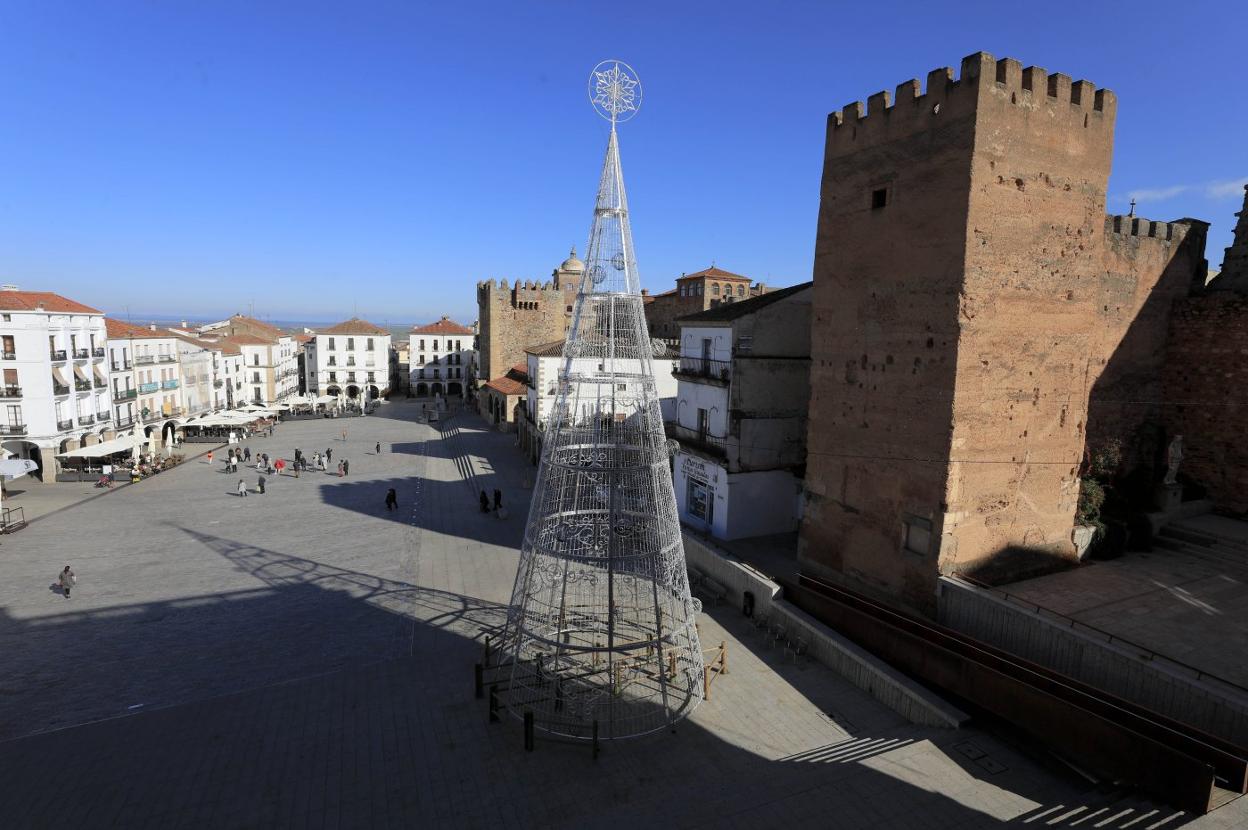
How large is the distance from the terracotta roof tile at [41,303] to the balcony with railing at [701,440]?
29108 mm

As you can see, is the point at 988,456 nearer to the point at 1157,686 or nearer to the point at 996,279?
the point at 996,279

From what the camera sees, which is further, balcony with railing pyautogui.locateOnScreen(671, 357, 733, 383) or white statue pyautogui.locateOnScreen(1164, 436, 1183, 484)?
balcony with railing pyautogui.locateOnScreen(671, 357, 733, 383)

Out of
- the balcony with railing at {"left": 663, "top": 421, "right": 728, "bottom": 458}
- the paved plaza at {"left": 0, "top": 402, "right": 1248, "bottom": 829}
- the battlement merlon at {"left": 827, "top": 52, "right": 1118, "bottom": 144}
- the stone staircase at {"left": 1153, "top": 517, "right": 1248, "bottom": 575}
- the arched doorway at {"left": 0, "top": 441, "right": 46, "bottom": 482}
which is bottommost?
the paved plaza at {"left": 0, "top": 402, "right": 1248, "bottom": 829}

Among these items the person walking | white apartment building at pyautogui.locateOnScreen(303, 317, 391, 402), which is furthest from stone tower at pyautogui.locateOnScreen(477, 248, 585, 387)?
the person walking

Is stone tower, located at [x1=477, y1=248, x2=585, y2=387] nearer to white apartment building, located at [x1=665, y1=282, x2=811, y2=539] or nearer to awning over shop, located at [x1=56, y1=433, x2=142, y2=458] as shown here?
awning over shop, located at [x1=56, y1=433, x2=142, y2=458]

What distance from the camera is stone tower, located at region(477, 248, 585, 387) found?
168 feet

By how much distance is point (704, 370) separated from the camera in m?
20.7

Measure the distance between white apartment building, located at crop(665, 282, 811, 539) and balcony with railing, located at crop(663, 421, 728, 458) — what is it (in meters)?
0.03

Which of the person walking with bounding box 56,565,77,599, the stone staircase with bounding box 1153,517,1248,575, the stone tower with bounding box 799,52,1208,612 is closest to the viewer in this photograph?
the stone tower with bounding box 799,52,1208,612

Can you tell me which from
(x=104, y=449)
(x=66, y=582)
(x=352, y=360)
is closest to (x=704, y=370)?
(x=66, y=582)

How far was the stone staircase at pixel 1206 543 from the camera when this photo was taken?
47.8ft

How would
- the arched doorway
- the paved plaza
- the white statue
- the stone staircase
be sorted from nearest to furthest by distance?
the paved plaza, the stone staircase, the white statue, the arched doorway

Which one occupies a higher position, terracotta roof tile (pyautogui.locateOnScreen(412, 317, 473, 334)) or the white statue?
terracotta roof tile (pyautogui.locateOnScreen(412, 317, 473, 334))

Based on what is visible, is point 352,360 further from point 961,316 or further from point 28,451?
point 961,316
